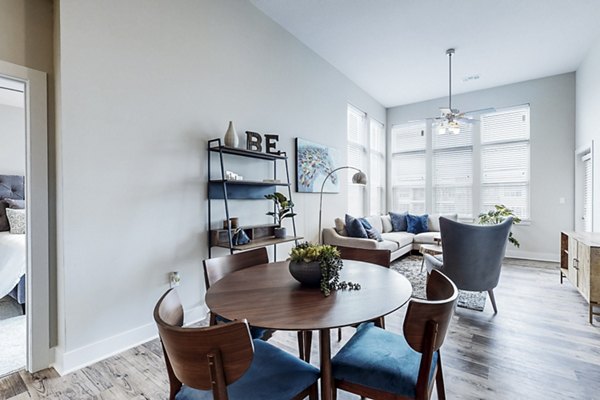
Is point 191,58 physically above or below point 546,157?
above

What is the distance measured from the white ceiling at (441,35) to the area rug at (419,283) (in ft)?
10.8

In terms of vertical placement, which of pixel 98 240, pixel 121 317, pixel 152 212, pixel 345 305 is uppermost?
pixel 152 212

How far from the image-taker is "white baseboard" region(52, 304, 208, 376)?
2.03 m

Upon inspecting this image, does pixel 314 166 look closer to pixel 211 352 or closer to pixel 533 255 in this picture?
pixel 211 352

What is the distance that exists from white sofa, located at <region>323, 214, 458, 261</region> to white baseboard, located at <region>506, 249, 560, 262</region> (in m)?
1.25

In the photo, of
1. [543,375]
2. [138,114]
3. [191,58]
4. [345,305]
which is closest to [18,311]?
[138,114]

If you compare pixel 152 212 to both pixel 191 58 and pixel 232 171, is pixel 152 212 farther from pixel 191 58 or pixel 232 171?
pixel 191 58

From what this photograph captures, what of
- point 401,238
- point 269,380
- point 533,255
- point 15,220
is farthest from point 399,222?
point 15,220

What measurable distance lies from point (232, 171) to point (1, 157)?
10.3 ft

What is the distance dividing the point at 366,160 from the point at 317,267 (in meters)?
5.13

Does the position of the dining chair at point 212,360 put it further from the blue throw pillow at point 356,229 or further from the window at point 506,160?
the window at point 506,160

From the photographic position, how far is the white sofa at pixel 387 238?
4.50 meters

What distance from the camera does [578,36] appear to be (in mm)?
4098

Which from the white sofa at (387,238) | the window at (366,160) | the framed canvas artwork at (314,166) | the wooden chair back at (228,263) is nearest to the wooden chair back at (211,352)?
the wooden chair back at (228,263)
